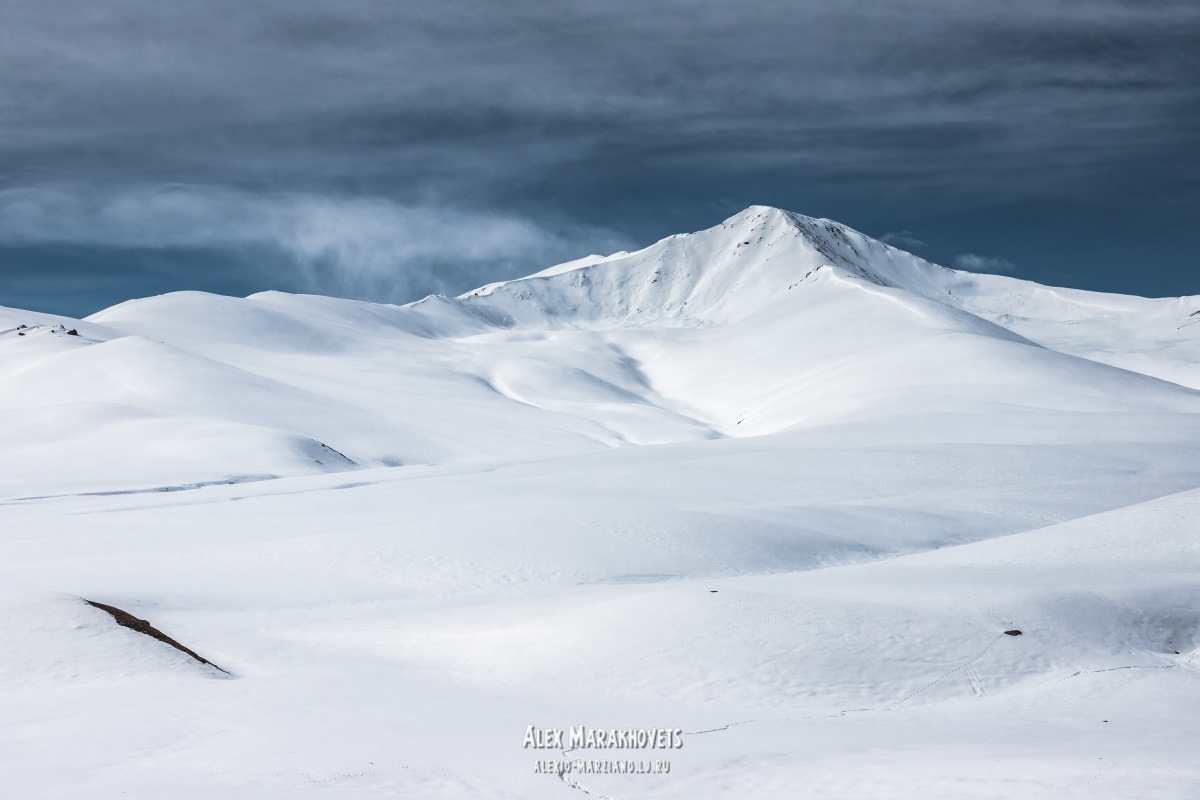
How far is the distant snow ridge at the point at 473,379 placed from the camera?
4572 cm

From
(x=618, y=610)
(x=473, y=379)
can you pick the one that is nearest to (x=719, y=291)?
(x=473, y=379)

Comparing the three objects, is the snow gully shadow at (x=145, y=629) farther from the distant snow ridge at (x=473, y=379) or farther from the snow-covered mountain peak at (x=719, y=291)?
the snow-covered mountain peak at (x=719, y=291)

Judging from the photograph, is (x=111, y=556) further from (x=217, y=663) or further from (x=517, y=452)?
(x=517, y=452)

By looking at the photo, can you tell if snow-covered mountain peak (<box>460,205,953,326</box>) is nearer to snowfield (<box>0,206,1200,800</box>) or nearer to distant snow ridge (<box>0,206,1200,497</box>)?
distant snow ridge (<box>0,206,1200,497</box>)

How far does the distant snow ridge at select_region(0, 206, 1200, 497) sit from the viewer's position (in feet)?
150

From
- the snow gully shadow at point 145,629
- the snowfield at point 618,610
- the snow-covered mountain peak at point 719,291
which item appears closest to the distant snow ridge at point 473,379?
the snowfield at point 618,610

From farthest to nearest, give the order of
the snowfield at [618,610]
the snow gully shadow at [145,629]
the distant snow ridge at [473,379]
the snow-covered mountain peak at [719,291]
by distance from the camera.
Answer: the snow-covered mountain peak at [719,291], the distant snow ridge at [473,379], the snow gully shadow at [145,629], the snowfield at [618,610]

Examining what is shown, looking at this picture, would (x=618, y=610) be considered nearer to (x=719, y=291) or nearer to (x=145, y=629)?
(x=145, y=629)

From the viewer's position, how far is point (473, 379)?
9331cm

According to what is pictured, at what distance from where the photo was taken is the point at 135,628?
13836mm

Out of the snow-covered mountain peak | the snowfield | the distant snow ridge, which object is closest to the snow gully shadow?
the snowfield

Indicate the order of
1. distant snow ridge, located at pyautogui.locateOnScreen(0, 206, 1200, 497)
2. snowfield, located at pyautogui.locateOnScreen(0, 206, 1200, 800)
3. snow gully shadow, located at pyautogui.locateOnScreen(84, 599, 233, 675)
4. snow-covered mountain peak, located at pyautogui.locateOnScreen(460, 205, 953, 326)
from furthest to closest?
snow-covered mountain peak, located at pyautogui.locateOnScreen(460, 205, 953, 326), distant snow ridge, located at pyautogui.locateOnScreen(0, 206, 1200, 497), snow gully shadow, located at pyautogui.locateOnScreen(84, 599, 233, 675), snowfield, located at pyautogui.locateOnScreen(0, 206, 1200, 800)

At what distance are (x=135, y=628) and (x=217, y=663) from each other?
1.38m

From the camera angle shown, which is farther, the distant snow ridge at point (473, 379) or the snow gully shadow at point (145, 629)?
the distant snow ridge at point (473, 379)
